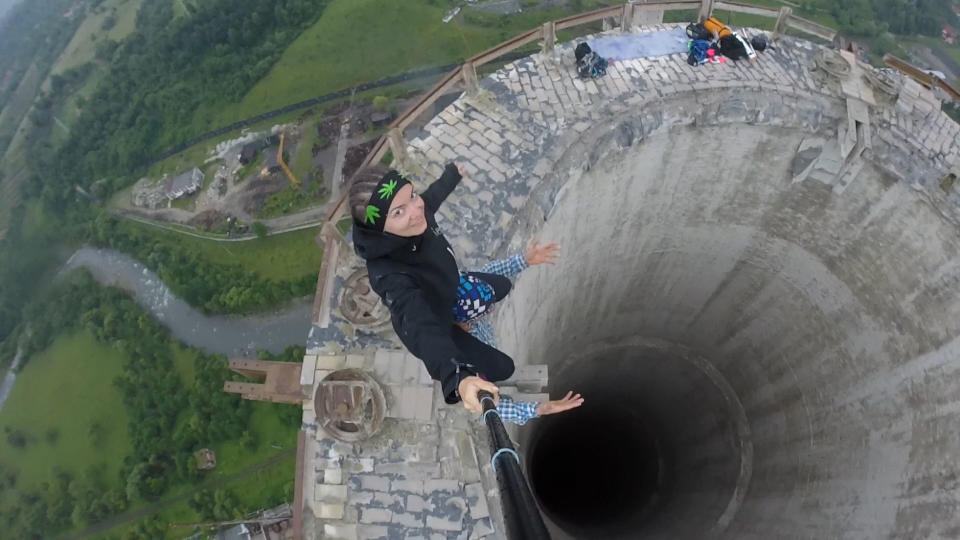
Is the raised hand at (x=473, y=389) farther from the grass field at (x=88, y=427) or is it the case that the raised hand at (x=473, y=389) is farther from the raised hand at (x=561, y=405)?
the grass field at (x=88, y=427)

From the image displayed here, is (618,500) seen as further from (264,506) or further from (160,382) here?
(160,382)

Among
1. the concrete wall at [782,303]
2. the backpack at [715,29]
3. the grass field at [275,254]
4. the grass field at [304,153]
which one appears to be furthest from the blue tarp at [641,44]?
the grass field at [304,153]

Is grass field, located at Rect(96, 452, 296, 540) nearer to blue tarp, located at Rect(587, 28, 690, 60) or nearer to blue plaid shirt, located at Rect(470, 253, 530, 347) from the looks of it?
blue plaid shirt, located at Rect(470, 253, 530, 347)

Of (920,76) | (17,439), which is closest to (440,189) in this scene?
(920,76)

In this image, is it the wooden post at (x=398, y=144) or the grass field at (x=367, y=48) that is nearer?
the wooden post at (x=398, y=144)

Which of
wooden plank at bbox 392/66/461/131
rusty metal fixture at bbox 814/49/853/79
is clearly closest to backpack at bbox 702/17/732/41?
rusty metal fixture at bbox 814/49/853/79

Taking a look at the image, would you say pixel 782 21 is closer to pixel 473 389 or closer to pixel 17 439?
pixel 473 389
